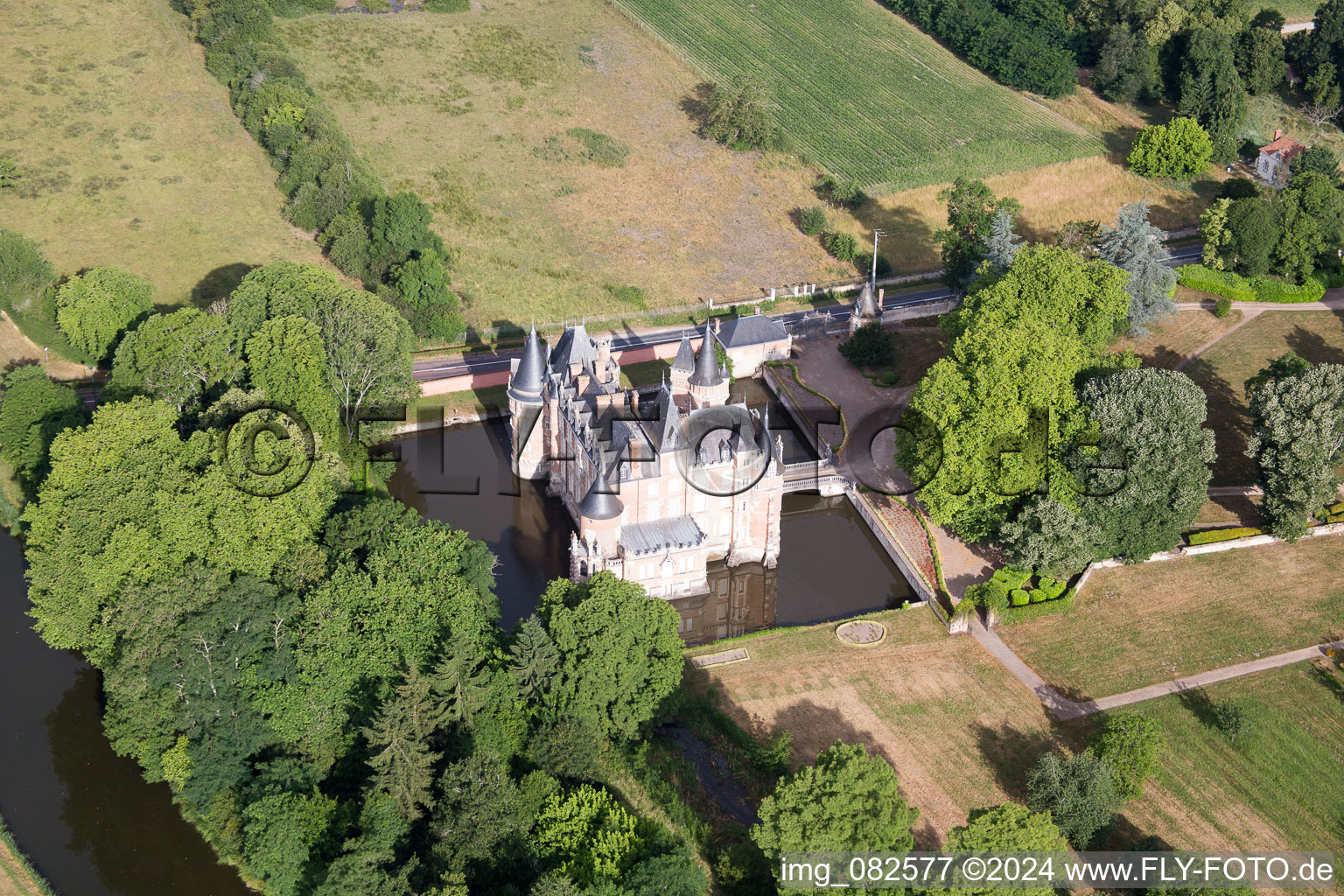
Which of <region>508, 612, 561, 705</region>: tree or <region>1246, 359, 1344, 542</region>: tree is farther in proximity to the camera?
<region>1246, 359, 1344, 542</region>: tree

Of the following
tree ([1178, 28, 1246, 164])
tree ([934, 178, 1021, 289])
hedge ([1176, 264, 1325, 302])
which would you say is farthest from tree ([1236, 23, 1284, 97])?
tree ([934, 178, 1021, 289])

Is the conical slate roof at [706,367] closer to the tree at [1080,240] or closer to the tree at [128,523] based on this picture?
the tree at [128,523]

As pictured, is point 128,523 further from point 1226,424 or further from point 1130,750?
point 1226,424

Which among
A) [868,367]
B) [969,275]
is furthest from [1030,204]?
[868,367]

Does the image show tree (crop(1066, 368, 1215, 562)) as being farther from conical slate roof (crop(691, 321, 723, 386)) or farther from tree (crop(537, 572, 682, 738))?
tree (crop(537, 572, 682, 738))

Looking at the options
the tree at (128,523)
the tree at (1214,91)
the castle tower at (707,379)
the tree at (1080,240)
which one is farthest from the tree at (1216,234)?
the tree at (128,523)

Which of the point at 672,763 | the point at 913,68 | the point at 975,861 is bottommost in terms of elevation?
the point at 672,763

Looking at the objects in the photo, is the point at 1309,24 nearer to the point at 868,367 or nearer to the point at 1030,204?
the point at 1030,204
